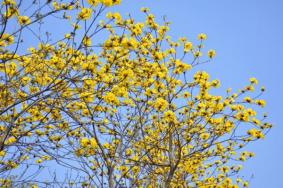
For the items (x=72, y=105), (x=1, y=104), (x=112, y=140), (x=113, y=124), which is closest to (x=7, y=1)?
(x=1, y=104)

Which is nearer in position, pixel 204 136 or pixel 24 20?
pixel 24 20

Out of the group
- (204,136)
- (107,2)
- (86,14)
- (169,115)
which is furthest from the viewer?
(204,136)

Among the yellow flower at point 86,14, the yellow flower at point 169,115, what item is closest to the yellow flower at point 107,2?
the yellow flower at point 86,14

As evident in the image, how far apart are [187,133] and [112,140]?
4.75ft

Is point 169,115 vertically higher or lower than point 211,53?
lower

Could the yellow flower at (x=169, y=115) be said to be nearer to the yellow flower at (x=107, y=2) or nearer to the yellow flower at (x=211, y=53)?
the yellow flower at (x=211, y=53)

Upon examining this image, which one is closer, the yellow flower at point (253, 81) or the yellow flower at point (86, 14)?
the yellow flower at point (86, 14)

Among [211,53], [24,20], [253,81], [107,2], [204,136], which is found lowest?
[24,20]

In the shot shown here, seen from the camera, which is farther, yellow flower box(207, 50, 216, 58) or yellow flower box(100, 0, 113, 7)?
yellow flower box(207, 50, 216, 58)

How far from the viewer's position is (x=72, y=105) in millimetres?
6688

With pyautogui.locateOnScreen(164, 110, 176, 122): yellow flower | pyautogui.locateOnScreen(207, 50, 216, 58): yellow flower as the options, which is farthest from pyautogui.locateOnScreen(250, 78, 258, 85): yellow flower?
pyautogui.locateOnScreen(164, 110, 176, 122): yellow flower

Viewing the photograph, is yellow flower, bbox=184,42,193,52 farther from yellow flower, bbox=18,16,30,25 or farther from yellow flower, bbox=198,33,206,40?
yellow flower, bbox=18,16,30,25

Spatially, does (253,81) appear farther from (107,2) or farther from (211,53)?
(107,2)

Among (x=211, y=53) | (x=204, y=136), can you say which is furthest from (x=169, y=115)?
(x=211, y=53)
